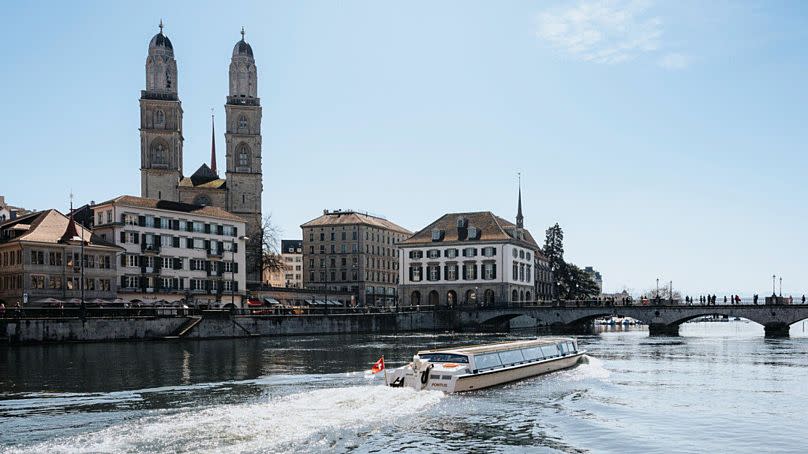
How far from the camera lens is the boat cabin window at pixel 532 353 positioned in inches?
1736

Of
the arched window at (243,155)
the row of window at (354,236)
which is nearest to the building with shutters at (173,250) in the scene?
the arched window at (243,155)

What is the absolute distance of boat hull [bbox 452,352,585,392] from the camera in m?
36.1

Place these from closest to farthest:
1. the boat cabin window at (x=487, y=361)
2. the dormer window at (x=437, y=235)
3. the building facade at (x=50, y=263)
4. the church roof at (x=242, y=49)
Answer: the boat cabin window at (x=487, y=361), the building facade at (x=50, y=263), the dormer window at (x=437, y=235), the church roof at (x=242, y=49)

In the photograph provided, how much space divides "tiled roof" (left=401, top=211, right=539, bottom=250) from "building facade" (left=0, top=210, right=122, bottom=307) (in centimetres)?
5015

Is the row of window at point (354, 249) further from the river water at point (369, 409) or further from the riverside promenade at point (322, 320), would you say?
the river water at point (369, 409)

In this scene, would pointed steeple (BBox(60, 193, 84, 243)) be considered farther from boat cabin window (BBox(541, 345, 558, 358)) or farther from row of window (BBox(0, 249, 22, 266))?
boat cabin window (BBox(541, 345, 558, 358))

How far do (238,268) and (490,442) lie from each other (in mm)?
86773

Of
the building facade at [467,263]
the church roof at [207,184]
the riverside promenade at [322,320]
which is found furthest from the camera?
the church roof at [207,184]

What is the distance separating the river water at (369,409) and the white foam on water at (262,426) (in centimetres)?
6

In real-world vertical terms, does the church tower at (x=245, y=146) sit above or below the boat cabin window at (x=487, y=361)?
above

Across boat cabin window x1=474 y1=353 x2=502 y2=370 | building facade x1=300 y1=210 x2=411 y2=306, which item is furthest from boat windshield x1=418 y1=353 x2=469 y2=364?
building facade x1=300 y1=210 x2=411 y2=306

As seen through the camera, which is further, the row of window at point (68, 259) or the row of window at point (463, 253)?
the row of window at point (463, 253)

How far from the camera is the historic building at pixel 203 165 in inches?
5330

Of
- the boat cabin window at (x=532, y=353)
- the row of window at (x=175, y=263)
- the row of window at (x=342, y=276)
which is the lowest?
the boat cabin window at (x=532, y=353)
